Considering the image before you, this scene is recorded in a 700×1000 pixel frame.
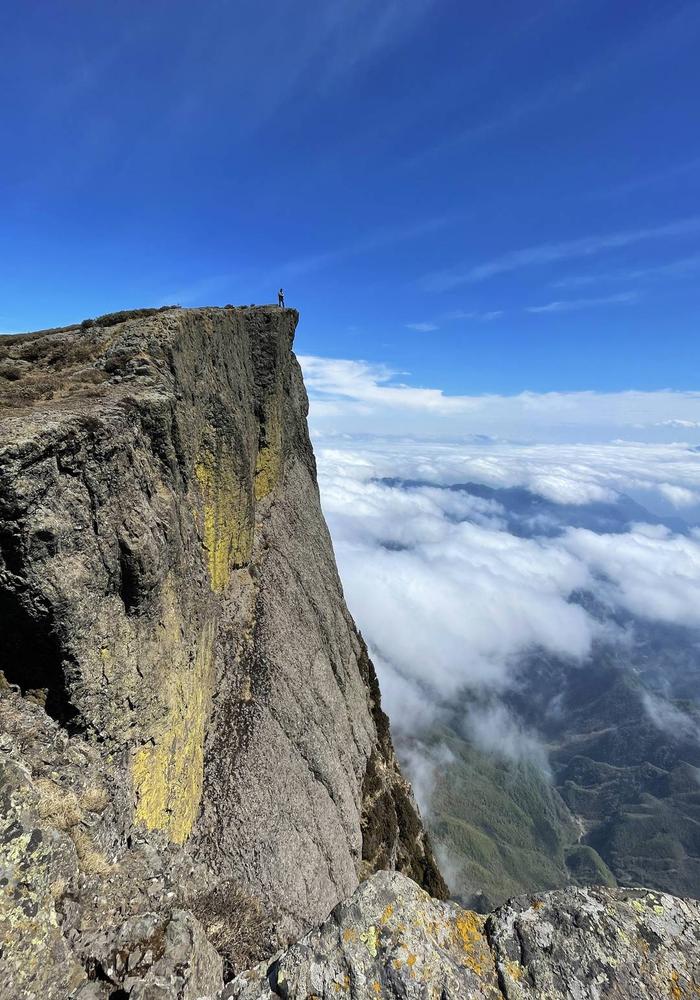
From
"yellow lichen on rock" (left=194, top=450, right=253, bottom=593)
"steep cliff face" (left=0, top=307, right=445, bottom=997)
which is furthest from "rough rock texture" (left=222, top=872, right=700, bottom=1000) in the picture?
"yellow lichen on rock" (left=194, top=450, right=253, bottom=593)

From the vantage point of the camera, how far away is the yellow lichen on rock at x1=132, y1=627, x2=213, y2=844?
47.4ft

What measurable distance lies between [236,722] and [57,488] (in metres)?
15.1

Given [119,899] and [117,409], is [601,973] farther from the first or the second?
[117,409]

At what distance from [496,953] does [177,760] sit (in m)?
13.2

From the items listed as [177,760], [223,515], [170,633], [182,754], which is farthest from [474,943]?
[223,515]

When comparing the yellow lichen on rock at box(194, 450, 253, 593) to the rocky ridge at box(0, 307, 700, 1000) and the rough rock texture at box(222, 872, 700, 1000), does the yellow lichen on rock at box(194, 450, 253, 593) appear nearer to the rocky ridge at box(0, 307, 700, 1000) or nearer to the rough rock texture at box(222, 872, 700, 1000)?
the rocky ridge at box(0, 307, 700, 1000)

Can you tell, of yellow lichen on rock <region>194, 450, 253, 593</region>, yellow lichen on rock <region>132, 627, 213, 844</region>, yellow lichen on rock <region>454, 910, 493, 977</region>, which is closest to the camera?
yellow lichen on rock <region>454, 910, 493, 977</region>

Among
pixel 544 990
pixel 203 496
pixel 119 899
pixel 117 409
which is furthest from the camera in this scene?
pixel 203 496

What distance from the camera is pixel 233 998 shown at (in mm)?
6160

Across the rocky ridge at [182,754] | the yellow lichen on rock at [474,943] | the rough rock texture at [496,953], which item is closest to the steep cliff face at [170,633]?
the rocky ridge at [182,754]

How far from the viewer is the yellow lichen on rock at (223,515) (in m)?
22.7

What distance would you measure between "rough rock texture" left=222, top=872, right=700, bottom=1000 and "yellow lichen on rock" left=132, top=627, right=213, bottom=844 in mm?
9446

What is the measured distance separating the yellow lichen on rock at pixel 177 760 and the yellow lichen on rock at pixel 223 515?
4.65 m

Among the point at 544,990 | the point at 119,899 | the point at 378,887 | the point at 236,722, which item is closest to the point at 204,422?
the point at 236,722
